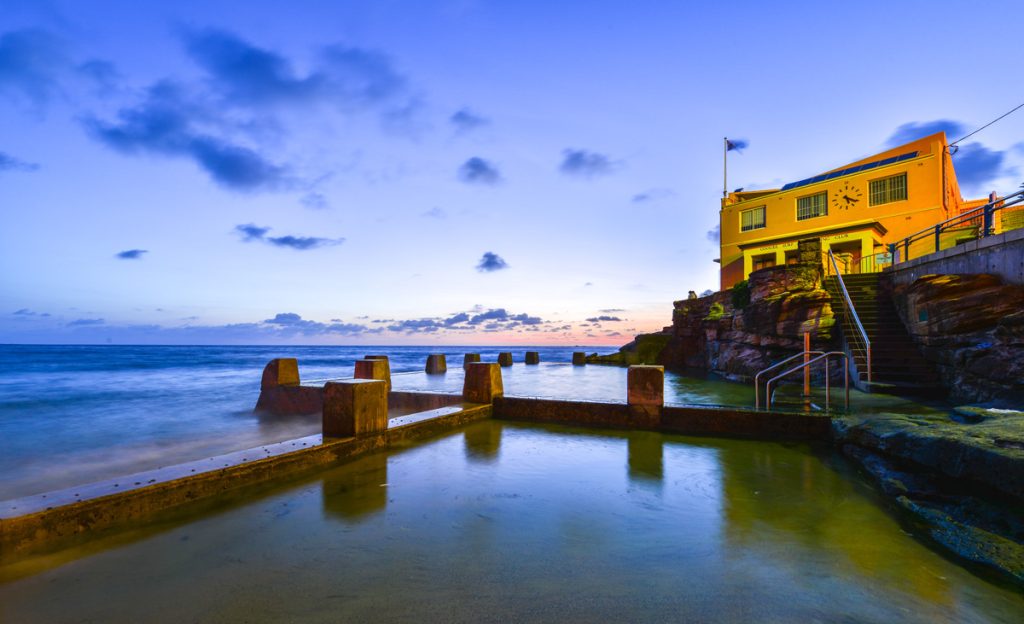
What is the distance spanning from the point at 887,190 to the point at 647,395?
2532cm

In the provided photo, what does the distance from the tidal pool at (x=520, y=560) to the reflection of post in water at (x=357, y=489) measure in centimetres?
3

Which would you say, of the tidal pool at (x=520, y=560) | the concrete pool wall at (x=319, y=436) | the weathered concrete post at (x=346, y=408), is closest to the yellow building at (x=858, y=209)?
the concrete pool wall at (x=319, y=436)

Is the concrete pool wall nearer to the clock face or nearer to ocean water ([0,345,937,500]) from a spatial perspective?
ocean water ([0,345,937,500])

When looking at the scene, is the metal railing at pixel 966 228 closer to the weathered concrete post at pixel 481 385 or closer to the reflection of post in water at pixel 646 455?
the reflection of post in water at pixel 646 455

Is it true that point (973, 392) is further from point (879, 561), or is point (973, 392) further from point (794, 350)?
point (879, 561)

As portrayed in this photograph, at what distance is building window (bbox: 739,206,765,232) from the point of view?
1156 inches

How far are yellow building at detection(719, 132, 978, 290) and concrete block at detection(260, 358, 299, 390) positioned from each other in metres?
24.5

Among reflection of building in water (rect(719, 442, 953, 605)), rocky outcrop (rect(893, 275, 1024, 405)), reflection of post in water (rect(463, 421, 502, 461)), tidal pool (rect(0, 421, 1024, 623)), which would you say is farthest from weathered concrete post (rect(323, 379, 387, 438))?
rocky outcrop (rect(893, 275, 1024, 405))

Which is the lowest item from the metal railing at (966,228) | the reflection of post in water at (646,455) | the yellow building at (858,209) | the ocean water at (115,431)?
the ocean water at (115,431)

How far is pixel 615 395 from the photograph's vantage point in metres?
16.0

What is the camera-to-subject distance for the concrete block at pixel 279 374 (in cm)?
1377

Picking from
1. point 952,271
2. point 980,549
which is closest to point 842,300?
point 952,271

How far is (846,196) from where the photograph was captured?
25734 millimetres

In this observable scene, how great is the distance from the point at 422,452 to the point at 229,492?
9.02ft
